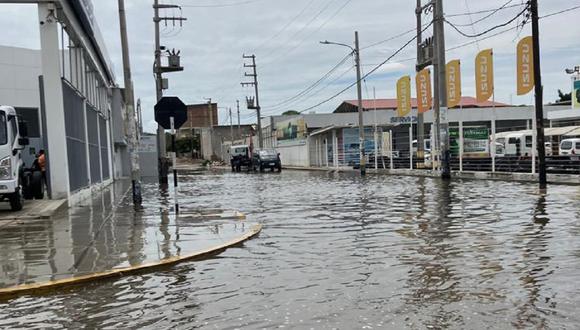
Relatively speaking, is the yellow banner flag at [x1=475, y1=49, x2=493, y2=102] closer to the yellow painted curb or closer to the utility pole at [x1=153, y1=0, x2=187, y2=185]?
the utility pole at [x1=153, y1=0, x2=187, y2=185]

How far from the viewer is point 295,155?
65.2 metres

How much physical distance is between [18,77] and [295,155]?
3458 centimetres

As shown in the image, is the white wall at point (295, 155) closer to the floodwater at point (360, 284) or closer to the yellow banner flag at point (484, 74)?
the yellow banner flag at point (484, 74)

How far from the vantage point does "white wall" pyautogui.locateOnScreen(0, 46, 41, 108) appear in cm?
3484

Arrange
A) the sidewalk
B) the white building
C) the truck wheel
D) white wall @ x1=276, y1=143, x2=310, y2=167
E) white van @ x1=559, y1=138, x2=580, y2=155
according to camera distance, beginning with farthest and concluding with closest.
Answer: white wall @ x1=276, y1=143, x2=310, y2=167 < white van @ x1=559, y1=138, x2=580, y2=155 < the white building < the truck wheel < the sidewalk

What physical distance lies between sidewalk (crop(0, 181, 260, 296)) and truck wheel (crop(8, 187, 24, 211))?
1.01m

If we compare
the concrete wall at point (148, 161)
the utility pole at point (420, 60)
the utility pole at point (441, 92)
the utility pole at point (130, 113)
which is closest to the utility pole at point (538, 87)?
the utility pole at point (441, 92)

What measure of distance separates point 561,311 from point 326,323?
88.8 inches

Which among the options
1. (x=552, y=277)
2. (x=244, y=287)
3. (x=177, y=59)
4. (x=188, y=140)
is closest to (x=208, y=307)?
(x=244, y=287)

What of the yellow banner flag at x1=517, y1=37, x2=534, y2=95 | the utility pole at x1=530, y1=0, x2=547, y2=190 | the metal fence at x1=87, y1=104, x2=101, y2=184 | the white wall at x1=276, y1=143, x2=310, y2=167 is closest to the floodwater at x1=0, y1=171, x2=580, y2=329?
the utility pole at x1=530, y1=0, x2=547, y2=190

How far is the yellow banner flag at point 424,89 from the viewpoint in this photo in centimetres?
3384

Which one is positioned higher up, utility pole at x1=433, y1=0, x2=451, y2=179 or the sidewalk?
utility pole at x1=433, y1=0, x2=451, y2=179

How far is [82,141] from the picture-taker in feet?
71.1

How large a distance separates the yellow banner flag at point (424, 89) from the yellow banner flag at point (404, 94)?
10.7 feet
